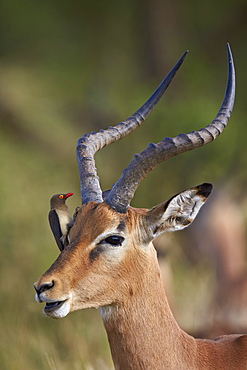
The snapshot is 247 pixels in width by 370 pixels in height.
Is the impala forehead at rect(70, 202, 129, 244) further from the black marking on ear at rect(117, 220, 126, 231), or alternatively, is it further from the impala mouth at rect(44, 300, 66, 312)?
the impala mouth at rect(44, 300, 66, 312)

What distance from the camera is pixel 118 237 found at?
15.3 ft

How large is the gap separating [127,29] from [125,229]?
14678 mm

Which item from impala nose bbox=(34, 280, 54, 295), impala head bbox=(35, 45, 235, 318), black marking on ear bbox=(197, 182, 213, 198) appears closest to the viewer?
impala nose bbox=(34, 280, 54, 295)

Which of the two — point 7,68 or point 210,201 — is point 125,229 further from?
point 7,68

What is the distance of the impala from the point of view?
453cm

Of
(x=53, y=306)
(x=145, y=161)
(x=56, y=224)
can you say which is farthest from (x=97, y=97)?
(x=53, y=306)

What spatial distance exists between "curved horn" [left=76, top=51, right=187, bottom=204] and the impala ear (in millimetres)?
512

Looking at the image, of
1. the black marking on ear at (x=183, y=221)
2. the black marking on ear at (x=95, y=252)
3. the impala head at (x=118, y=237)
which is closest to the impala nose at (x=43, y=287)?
the impala head at (x=118, y=237)

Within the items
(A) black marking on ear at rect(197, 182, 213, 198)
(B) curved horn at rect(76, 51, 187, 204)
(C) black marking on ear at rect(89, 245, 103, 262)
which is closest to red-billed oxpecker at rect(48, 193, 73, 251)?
(B) curved horn at rect(76, 51, 187, 204)

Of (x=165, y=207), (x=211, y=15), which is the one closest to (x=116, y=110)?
(x=211, y=15)

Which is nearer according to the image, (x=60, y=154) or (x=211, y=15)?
(x=60, y=154)

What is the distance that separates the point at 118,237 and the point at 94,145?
1.08 meters

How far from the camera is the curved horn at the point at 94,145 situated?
5105mm

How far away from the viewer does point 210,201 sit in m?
11.0
